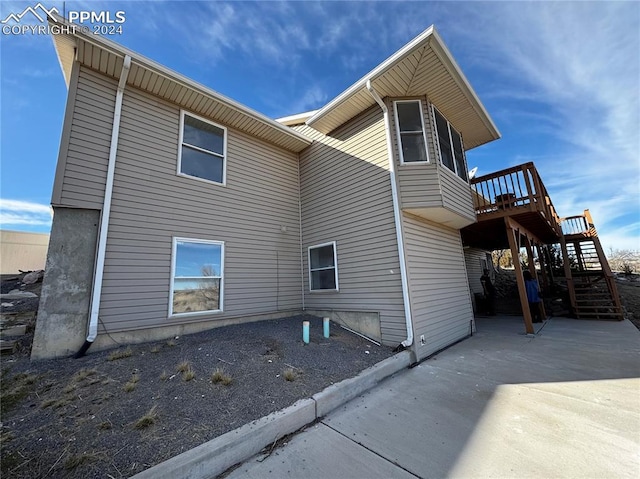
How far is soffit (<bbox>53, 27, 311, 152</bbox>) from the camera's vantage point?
4.56 m

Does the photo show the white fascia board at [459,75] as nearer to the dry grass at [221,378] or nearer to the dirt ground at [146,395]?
the dirt ground at [146,395]

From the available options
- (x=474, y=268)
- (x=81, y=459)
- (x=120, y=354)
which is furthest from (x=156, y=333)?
(x=474, y=268)

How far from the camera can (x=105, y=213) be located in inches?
181

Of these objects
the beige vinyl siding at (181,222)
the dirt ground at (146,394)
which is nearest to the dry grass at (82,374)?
the dirt ground at (146,394)

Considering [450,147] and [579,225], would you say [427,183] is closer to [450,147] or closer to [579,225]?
[450,147]

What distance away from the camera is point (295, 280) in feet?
24.1

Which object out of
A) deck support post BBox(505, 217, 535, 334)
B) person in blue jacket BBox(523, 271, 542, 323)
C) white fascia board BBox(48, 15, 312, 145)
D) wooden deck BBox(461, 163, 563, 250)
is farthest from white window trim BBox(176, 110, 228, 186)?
person in blue jacket BBox(523, 271, 542, 323)

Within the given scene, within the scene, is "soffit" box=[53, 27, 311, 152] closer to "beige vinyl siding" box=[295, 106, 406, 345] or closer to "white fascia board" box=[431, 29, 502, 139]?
"beige vinyl siding" box=[295, 106, 406, 345]

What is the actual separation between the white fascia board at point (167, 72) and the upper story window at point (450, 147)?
416cm

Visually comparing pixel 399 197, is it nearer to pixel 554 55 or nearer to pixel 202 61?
pixel 202 61

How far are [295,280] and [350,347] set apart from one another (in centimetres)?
280

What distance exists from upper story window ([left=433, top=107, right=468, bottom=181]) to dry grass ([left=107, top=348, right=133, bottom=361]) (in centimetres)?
766

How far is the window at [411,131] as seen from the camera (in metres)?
6.09

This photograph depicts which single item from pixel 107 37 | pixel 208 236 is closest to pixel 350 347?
pixel 208 236
